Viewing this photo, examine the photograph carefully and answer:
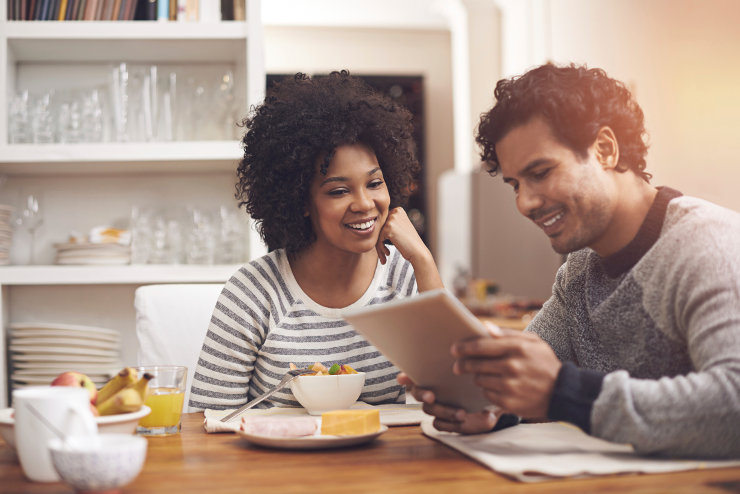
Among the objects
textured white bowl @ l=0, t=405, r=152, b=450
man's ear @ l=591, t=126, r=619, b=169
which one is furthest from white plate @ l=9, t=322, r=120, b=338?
man's ear @ l=591, t=126, r=619, b=169

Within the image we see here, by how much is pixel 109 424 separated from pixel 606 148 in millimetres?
887

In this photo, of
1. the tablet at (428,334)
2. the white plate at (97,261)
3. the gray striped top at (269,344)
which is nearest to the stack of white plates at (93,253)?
the white plate at (97,261)

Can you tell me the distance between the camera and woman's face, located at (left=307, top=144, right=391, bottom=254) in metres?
1.76

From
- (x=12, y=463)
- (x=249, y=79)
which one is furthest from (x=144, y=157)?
Result: (x=12, y=463)

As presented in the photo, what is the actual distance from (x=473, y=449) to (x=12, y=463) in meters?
0.65

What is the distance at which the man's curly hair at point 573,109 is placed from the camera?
1.25 metres

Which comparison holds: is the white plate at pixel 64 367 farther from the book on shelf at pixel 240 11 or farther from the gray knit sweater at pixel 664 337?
the gray knit sweater at pixel 664 337

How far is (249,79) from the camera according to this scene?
2.62 m

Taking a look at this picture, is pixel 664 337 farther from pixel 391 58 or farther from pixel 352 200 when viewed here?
pixel 391 58

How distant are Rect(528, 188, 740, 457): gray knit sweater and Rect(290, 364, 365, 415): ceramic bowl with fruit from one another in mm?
412

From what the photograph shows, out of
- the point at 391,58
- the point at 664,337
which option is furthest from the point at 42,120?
the point at 391,58

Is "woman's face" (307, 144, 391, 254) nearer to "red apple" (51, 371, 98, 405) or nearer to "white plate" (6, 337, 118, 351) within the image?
"red apple" (51, 371, 98, 405)

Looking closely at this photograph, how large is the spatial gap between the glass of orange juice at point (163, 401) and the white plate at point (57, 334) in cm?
140

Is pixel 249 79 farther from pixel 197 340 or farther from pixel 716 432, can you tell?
pixel 716 432
